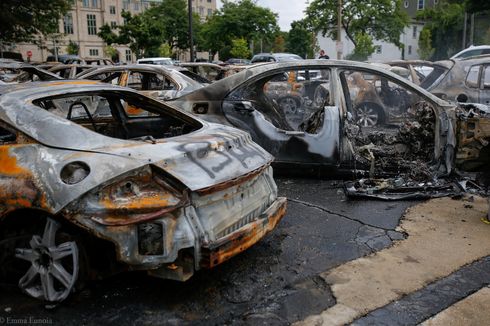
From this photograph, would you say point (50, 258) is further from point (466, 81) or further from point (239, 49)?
point (239, 49)

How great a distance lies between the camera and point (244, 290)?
3.46 meters

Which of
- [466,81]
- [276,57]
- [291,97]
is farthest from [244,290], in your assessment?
[276,57]

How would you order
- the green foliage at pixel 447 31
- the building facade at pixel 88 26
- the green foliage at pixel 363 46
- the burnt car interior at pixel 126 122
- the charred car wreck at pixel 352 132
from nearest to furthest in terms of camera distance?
the burnt car interior at pixel 126 122
the charred car wreck at pixel 352 132
the green foliage at pixel 363 46
the green foliage at pixel 447 31
the building facade at pixel 88 26

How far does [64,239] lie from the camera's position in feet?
10.2

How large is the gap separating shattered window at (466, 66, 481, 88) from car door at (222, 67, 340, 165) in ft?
13.8

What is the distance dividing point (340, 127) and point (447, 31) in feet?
160

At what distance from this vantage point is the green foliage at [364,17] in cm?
3697

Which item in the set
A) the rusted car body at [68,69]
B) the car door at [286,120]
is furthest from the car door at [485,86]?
the rusted car body at [68,69]

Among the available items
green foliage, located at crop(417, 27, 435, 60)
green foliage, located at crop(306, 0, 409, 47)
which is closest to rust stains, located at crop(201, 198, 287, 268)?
green foliage, located at crop(306, 0, 409, 47)

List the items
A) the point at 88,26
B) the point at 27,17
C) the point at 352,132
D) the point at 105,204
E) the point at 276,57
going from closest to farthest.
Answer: the point at 105,204 < the point at 352,132 < the point at 276,57 < the point at 27,17 < the point at 88,26

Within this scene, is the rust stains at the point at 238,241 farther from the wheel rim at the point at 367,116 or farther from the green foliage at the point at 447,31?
the green foliage at the point at 447,31

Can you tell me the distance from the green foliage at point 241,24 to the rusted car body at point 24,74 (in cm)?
3056

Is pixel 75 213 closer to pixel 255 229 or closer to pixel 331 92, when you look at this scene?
pixel 255 229

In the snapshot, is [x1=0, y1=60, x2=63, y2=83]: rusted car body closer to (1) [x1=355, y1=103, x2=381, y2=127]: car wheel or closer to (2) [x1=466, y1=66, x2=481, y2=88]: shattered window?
(1) [x1=355, y1=103, x2=381, y2=127]: car wheel
